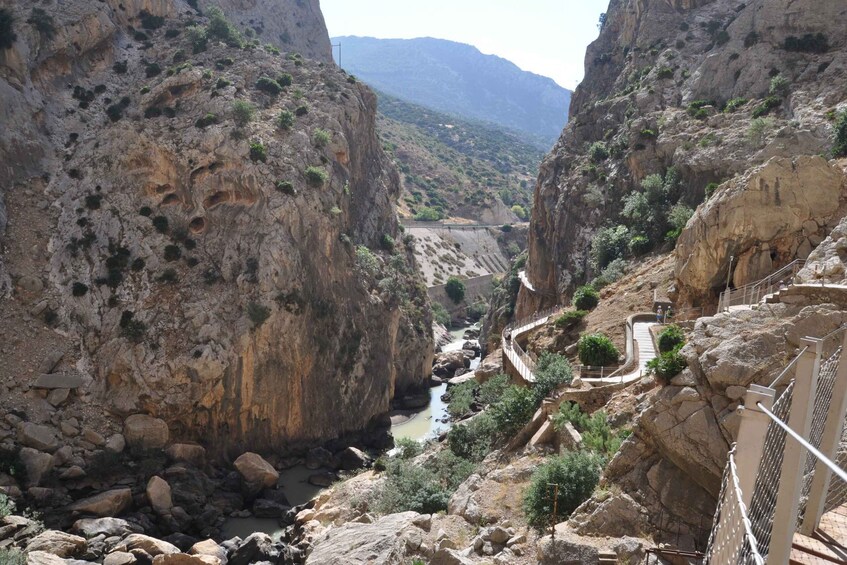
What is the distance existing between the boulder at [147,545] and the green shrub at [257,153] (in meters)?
28.3

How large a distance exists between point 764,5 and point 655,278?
3089 centimetres

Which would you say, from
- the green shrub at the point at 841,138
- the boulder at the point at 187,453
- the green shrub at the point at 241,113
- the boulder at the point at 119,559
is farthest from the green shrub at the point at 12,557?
A: the green shrub at the point at 841,138

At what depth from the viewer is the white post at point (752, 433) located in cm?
580

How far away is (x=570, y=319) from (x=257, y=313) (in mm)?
20907

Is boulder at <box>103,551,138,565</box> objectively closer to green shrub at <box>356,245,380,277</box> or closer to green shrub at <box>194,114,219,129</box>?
green shrub at <box>356,245,380,277</box>

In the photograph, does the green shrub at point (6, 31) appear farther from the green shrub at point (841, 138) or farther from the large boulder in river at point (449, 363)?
the green shrub at point (841, 138)

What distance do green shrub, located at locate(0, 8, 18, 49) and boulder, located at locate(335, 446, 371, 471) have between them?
3830cm

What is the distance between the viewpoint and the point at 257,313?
138 ft

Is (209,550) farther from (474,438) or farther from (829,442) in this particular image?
(829,442)

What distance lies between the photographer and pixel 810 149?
119 feet

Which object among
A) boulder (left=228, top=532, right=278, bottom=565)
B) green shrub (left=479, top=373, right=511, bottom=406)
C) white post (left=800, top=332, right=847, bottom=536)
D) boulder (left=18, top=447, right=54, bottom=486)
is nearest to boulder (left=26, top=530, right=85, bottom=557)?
boulder (left=18, top=447, right=54, bottom=486)

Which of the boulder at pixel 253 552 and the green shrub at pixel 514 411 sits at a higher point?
the green shrub at pixel 514 411

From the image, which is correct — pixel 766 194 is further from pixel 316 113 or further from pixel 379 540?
pixel 316 113

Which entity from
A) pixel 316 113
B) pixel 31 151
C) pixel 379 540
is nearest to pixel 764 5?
pixel 316 113
